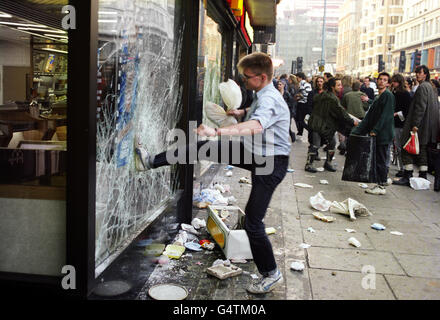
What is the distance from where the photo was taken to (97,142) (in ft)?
10.4

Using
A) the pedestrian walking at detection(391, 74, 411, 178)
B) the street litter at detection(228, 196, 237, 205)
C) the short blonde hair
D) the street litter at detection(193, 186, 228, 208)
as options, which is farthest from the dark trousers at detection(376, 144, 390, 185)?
the short blonde hair

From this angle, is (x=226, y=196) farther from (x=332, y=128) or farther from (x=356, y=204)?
(x=332, y=128)

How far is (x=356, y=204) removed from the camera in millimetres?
6523

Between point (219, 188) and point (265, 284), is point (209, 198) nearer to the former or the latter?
point (219, 188)

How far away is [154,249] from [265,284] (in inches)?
44.2

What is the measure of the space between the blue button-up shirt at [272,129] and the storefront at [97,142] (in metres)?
1.03


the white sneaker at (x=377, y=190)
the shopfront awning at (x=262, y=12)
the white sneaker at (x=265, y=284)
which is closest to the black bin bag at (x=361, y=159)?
the white sneaker at (x=377, y=190)

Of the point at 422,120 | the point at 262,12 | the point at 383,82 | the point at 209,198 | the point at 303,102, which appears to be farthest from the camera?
the point at 262,12

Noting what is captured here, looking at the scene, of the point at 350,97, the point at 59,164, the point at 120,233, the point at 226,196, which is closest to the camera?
the point at 59,164

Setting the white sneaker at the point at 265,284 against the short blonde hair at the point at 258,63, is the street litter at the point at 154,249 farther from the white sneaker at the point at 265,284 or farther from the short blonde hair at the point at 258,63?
the short blonde hair at the point at 258,63

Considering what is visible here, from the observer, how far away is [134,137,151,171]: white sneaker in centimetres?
398

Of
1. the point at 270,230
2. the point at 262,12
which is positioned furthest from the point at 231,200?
the point at 262,12
